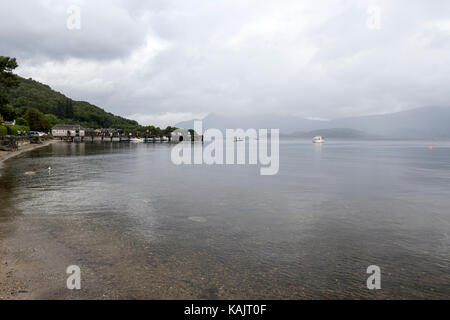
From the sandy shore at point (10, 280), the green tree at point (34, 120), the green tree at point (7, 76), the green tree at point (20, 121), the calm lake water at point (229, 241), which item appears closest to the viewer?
the sandy shore at point (10, 280)

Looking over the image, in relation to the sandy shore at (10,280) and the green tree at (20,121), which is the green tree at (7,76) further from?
→ the green tree at (20,121)

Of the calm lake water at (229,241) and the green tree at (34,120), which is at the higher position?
the green tree at (34,120)

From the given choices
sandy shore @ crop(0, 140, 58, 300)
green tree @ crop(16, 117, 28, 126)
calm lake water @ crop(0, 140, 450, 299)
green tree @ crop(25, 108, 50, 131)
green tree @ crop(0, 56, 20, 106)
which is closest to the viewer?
sandy shore @ crop(0, 140, 58, 300)

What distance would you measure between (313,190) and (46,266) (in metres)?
25.2

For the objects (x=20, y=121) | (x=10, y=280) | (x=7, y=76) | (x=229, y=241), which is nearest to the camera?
(x=10, y=280)

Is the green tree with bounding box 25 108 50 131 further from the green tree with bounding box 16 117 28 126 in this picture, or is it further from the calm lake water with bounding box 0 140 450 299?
the calm lake water with bounding box 0 140 450 299

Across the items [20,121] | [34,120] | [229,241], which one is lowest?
[229,241]

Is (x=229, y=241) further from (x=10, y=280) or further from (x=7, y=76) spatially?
(x=7, y=76)

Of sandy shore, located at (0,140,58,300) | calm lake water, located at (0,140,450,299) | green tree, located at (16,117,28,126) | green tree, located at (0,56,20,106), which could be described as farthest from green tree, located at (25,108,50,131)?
sandy shore, located at (0,140,58,300)

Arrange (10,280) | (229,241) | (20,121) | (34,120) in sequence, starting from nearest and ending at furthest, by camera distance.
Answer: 1. (10,280)
2. (229,241)
3. (20,121)
4. (34,120)

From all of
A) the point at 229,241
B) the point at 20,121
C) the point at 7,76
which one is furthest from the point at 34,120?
the point at 229,241

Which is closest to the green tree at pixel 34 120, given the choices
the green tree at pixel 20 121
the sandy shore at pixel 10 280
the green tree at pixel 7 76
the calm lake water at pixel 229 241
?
the green tree at pixel 20 121

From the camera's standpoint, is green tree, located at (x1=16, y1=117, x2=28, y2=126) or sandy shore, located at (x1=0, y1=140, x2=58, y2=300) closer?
sandy shore, located at (x1=0, y1=140, x2=58, y2=300)
